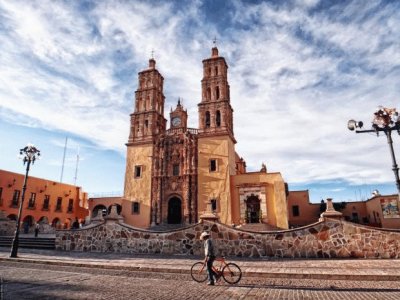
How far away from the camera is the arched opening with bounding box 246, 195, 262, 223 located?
24.5 meters

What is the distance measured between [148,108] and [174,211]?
12.1 metres

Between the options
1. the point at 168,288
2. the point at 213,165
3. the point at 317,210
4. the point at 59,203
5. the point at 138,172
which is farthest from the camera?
the point at 59,203

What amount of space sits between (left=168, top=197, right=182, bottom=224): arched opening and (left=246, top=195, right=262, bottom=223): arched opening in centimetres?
673

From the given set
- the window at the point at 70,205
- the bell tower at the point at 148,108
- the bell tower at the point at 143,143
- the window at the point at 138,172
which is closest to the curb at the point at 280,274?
the bell tower at the point at 143,143

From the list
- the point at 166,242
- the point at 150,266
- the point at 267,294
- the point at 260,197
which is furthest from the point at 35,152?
the point at 260,197

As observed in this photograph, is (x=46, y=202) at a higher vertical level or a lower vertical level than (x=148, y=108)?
lower

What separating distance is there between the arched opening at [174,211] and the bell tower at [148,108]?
281 inches

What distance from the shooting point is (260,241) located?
12.0m

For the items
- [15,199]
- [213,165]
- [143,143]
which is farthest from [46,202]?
[213,165]

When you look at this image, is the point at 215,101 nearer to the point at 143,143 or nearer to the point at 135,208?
the point at 143,143

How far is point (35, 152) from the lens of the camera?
14602 mm

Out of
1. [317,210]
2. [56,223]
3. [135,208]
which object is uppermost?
[135,208]

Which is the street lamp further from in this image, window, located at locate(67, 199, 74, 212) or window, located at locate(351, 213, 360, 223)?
window, located at locate(67, 199, 74, 212)

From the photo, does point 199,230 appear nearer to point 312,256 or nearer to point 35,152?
point 312,256
